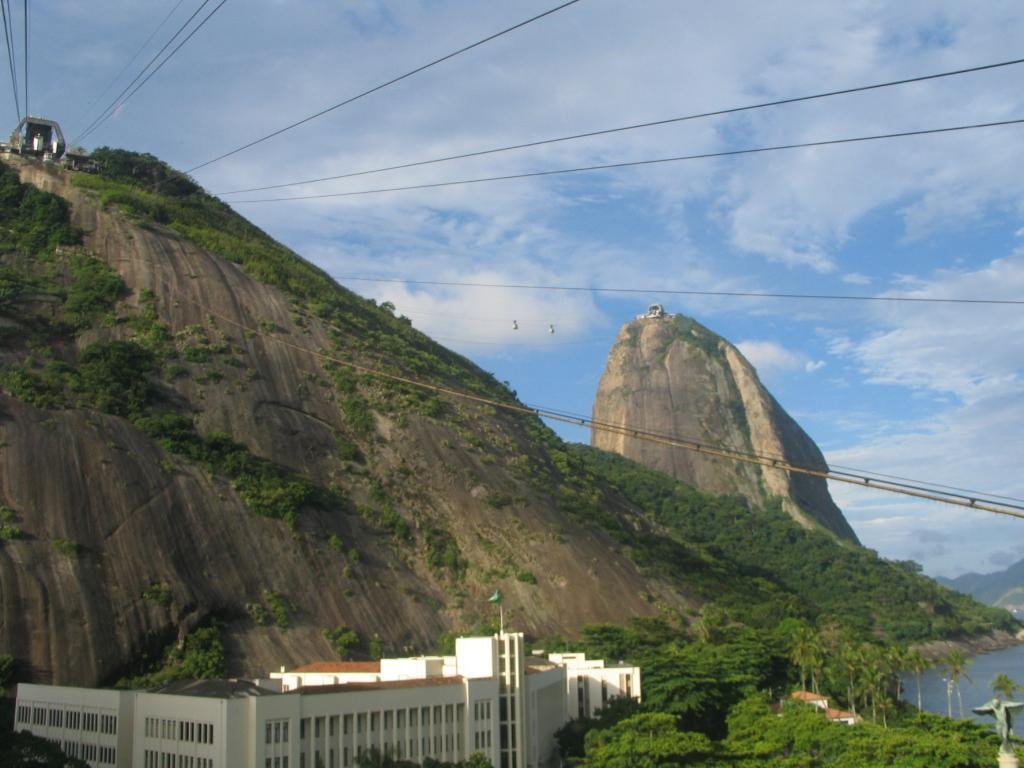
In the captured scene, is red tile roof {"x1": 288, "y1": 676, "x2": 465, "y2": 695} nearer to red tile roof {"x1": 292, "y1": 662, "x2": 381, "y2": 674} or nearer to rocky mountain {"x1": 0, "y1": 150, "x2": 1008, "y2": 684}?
red tile roof {"x1": 292, "y1": 662, "x2": 381, "y2": 674}

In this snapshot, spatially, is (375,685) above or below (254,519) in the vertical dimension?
below

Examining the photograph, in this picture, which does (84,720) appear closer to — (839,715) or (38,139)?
(839,715)

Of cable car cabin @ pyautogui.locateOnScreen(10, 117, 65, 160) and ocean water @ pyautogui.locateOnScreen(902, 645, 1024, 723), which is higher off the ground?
cable car cabin @ pyautogui.locateOnScreen(10, 117, 65, 160)

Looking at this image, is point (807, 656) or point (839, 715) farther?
point (807, 656)

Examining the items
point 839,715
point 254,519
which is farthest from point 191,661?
point 839,715

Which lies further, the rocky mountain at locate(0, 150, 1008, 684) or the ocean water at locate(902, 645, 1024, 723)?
the ocean water at locate(902, 645, 1024, 723)

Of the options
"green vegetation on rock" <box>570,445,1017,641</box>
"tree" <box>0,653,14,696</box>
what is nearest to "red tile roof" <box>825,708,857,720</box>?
"tree" <box>0,653,14,696</box>
